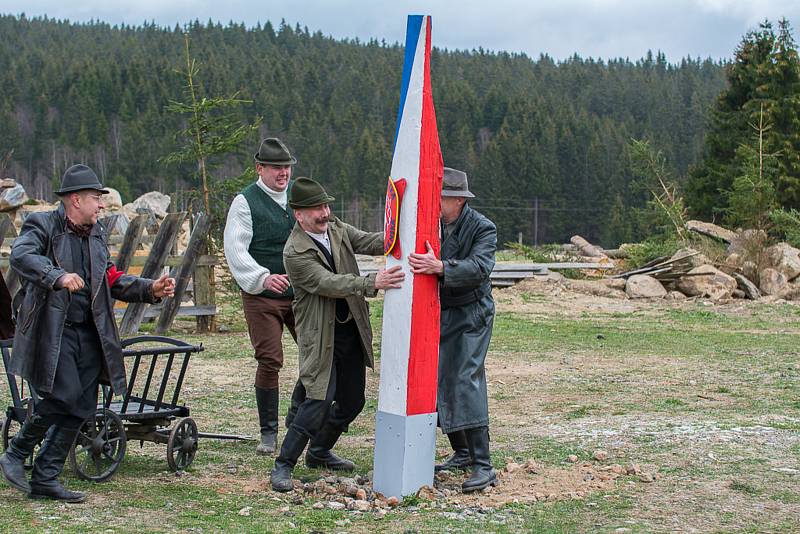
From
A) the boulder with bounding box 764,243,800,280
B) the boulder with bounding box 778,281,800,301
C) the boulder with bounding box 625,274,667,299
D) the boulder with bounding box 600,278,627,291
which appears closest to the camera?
the boulder with bounding box 778,281,800,301

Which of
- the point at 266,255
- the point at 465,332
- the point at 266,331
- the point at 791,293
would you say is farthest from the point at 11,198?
the point at 465,332

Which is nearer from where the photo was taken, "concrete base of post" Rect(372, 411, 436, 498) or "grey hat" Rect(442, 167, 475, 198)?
"concrete base of post" Rect(372, 411, 436, 498)

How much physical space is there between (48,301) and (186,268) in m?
8.78

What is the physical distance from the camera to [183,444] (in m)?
6.56

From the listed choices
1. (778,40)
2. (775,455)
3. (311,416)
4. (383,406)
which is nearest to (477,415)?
(383,406)

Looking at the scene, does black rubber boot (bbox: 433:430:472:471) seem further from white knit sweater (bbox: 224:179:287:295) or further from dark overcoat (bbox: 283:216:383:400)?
white knit sweater (bbox: 224:179:287:295)

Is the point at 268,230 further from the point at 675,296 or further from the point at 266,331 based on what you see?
the point at 675,296

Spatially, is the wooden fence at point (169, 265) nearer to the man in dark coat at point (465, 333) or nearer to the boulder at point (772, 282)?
the man in dark coat at point (465, 333)

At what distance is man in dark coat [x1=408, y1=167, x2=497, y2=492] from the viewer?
20.0ft

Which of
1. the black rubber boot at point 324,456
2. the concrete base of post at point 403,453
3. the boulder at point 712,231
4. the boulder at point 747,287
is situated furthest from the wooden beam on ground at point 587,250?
the concrete base of post at point 403,453

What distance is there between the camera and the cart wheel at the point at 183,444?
255 inches

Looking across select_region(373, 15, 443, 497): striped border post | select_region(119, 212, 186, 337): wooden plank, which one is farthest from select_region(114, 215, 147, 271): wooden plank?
select_region(373, 15, 443, 497): striped border post

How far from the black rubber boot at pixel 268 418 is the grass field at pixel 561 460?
156mm

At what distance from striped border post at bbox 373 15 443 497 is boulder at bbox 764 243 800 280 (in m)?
18.3
